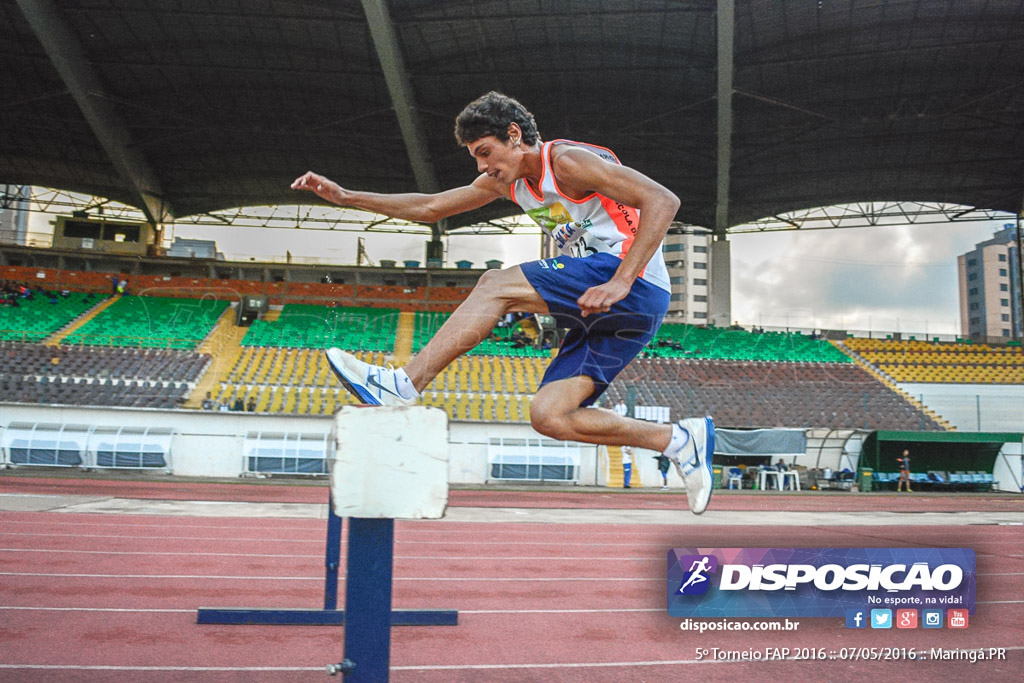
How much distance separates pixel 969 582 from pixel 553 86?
1965 cm

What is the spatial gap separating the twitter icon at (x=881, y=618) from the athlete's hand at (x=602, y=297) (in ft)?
8.07

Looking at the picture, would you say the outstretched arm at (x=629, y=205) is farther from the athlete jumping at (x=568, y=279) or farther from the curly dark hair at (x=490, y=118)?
the curly dark hair at (x=490, y=118)

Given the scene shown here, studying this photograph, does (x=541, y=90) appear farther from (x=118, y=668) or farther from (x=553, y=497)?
(x=118, y=668)

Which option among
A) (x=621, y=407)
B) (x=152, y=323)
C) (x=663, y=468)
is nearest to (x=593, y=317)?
(x=663, y=468)

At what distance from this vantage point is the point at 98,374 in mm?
17781

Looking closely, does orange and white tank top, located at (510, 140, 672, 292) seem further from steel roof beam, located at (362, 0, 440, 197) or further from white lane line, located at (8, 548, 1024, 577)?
steel roof beam, located at (362, 0, 440, 197)

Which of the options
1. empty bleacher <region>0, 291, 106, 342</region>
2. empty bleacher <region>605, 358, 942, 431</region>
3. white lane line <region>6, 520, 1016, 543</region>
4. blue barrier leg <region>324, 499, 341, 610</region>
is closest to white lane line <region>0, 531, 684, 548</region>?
white lane line <region>6, 520, 1016, 543</region>

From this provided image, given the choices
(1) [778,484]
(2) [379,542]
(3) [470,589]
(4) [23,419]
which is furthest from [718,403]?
→ (2) [379,542]

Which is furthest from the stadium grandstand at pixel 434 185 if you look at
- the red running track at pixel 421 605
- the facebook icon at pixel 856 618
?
the facebook icon at pixel 856 618

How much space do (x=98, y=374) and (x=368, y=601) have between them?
1846cm

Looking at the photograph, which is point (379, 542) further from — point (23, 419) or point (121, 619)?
point (23, 419)

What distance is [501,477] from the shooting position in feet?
55.2

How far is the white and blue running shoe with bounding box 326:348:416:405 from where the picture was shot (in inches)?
105

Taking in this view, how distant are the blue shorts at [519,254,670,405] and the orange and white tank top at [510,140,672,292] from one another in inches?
2.6
